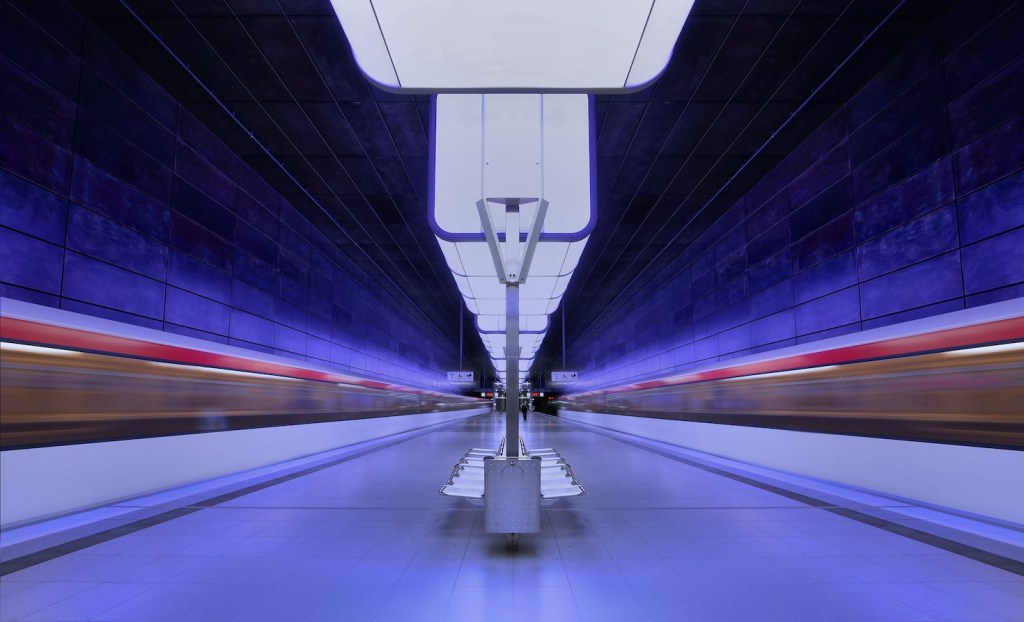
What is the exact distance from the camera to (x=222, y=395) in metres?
7.47

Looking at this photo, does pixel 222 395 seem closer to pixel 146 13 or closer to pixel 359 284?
pixel 146 13

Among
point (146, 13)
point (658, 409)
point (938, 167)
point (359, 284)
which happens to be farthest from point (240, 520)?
point (359, 284)

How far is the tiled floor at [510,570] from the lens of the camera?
2.94 metres

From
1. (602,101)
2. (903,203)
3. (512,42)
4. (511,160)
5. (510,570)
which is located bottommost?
(510,570)

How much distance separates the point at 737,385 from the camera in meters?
9.91

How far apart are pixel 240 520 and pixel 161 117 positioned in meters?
6.01

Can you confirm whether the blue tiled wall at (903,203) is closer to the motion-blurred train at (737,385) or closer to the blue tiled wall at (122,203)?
the motion-blurred train at (737,385)

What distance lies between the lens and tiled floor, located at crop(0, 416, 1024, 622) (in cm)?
294

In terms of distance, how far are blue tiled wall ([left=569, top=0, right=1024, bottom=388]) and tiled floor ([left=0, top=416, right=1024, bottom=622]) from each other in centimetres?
339

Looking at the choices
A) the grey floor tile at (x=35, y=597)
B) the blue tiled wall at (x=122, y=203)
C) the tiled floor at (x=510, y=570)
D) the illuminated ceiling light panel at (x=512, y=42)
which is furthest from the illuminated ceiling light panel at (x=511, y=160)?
the grey floor tile at (x=35, y=597)

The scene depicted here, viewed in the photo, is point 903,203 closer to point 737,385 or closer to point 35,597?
point 737,385

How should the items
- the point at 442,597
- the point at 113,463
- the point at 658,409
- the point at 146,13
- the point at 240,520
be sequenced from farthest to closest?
the point at 658,409, the point at 146,13, the point at 113,463, the point at 240,520, the point at 442,597

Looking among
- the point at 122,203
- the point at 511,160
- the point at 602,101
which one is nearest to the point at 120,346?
the point at 122,203

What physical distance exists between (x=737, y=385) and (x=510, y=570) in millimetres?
7665
